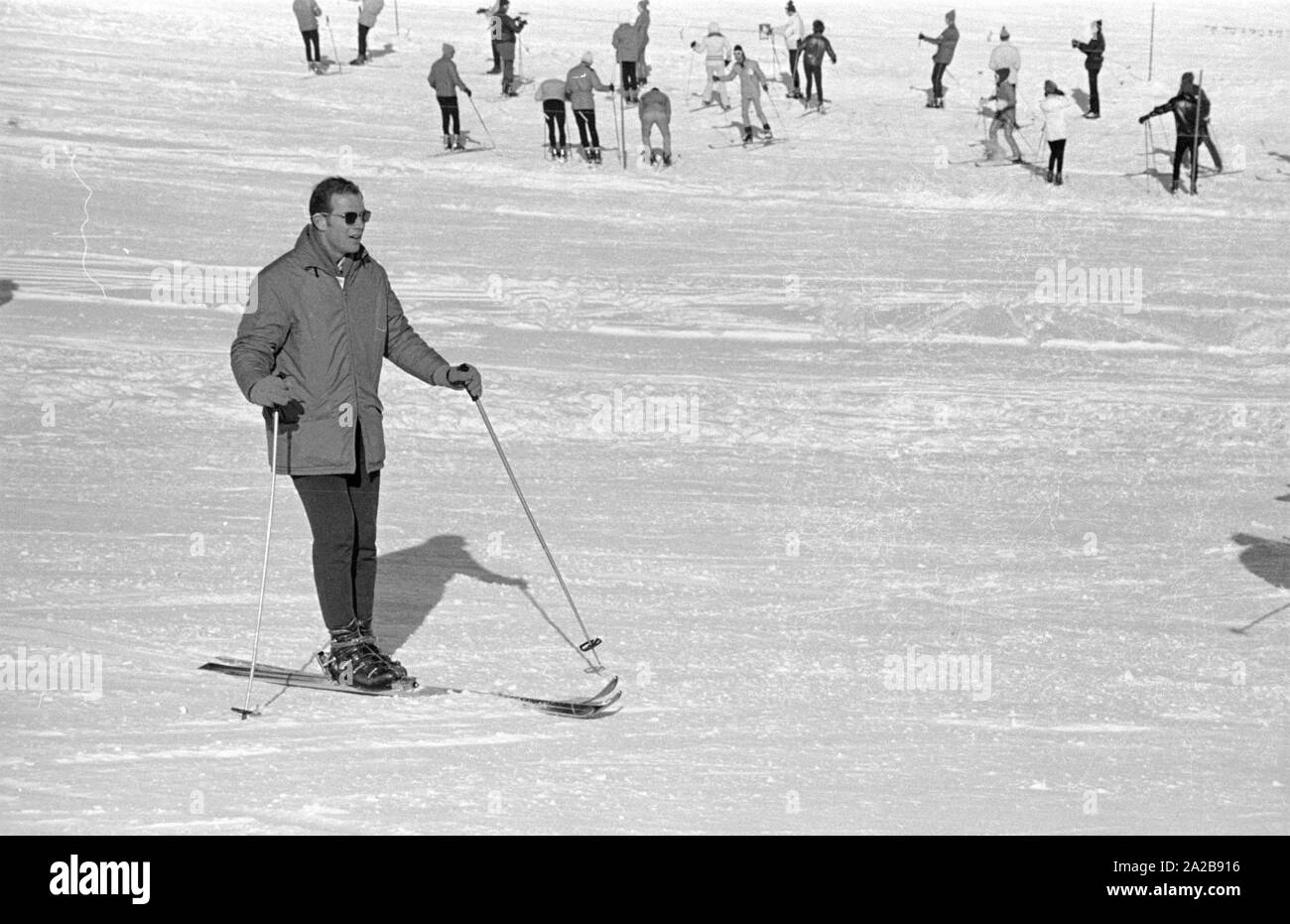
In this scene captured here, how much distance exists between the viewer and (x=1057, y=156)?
833 inches

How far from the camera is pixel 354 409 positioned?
6.04m

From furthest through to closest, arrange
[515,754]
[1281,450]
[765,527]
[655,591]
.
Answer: [1281,450] → [765,527] → [655,591] → [515,754]

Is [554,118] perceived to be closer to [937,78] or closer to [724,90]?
[724,90]

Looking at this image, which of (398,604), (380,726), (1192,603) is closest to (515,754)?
(380,726)

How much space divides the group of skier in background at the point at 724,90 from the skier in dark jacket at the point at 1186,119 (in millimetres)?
12

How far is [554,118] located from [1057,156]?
6.28 m

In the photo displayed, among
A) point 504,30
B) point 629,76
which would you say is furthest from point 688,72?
point 504,30

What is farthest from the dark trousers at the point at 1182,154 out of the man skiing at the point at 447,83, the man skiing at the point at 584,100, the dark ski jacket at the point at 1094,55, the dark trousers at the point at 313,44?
the dark trousers at the point at 313,44

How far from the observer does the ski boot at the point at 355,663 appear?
6.16 m

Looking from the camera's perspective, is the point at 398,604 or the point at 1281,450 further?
the point at 1281,450

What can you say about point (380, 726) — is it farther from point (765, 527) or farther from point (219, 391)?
point (219, 391)

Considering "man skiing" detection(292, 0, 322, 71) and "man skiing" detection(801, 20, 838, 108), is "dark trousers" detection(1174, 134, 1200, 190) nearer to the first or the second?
"man skiing" detection(801, 20, 838, 108)

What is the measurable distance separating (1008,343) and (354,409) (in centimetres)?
942

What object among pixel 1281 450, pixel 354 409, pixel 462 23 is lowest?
pixel 1281 450
